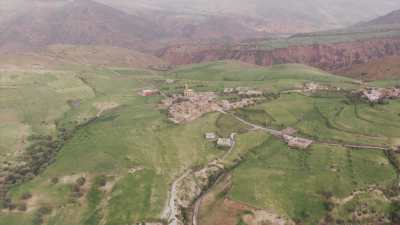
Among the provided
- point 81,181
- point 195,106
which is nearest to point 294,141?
point 195,106

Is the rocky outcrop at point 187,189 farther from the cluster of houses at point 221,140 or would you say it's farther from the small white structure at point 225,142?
the cluster of houses at point 221,140

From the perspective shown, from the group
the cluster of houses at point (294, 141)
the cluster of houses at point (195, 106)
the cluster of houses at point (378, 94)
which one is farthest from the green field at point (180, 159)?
the cluster of houses at point (378, 94)

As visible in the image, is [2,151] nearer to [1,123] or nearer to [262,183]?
[1,123]

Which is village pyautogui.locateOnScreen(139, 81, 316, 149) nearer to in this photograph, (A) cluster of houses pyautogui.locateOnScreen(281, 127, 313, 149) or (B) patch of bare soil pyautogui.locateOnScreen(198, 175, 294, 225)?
(A) cluster of houses pyautogui.locateOnScreen(281, 127, 313, 149)

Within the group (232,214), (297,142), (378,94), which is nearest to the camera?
(232,214)

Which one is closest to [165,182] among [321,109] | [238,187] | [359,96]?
[238,187]

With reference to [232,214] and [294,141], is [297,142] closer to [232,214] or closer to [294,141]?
[294,141]
